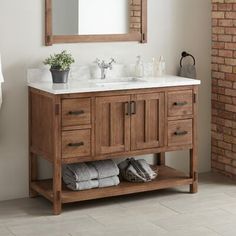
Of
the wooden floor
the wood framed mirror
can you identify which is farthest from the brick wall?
the wood framed mirror

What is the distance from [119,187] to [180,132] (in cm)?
63

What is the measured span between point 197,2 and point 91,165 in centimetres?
171

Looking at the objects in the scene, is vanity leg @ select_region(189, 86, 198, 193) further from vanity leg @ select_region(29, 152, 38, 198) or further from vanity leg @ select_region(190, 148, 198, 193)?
vanity leg @ select_region(29, 152, 38, 198)

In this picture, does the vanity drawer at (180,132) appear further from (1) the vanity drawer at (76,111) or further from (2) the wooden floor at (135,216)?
(1) the vanity drawer at (76,111)

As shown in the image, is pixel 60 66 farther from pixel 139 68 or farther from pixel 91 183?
pixel 91 183

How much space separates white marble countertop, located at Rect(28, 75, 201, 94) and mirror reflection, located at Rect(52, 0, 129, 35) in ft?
1.28

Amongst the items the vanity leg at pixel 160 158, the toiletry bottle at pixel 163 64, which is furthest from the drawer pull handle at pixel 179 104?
the vanity leg at pixel 160 158

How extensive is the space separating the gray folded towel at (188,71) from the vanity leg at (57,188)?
4.78 feet

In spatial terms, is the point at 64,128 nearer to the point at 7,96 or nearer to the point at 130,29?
the point at 7,96

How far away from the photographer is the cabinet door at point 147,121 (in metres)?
5.01

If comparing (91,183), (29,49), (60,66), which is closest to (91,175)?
→ (91,183)

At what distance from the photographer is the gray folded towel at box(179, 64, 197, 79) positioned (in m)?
5.63

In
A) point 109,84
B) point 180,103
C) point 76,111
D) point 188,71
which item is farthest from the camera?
point 188,71

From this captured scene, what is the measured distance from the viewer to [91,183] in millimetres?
4977
